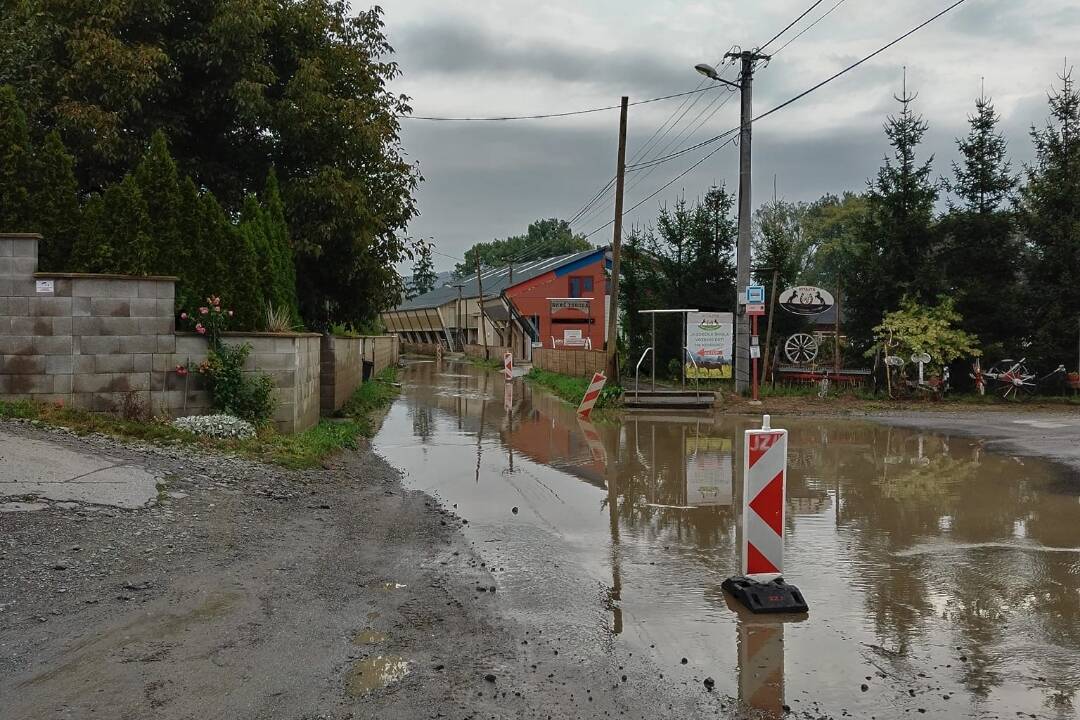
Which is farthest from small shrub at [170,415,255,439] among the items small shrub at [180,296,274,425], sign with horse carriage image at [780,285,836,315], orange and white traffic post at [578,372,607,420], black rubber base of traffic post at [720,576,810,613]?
sign with horse carriage image at [780,285,836,315]

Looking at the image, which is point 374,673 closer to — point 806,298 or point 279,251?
point 279,251

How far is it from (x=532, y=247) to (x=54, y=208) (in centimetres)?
10373

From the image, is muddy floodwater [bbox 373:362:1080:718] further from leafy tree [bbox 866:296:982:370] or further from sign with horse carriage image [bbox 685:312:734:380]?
sign with horse carriage image [bbox 685:312:734:380]

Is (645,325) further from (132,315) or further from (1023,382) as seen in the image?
(132,315)

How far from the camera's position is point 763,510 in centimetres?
625

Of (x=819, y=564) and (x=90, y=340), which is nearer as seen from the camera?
(x=819, y=564)

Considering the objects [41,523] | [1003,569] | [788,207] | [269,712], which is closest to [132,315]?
[41,523]

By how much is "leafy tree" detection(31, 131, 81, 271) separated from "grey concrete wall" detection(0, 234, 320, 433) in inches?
35.1

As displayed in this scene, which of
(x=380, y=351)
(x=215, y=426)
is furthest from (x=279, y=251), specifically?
(x=380, y=351)

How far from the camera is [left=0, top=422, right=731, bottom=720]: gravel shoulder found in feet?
13.6

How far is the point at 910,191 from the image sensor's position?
23.8m

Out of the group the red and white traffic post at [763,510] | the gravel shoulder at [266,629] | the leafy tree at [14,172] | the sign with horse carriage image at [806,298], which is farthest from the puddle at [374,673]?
the sign with horse carriage image at [806,298]

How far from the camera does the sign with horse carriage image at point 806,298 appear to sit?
2411cm

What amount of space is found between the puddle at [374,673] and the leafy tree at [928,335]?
1975cm
